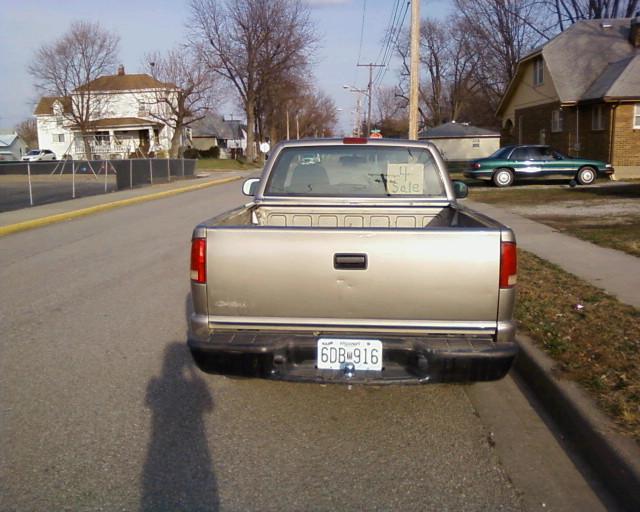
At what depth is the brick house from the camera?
24344 millimetres

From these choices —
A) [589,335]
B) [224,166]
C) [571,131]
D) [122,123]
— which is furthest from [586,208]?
[122,123]

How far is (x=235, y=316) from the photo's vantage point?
3.67m

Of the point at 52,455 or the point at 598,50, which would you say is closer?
the point at 52,455

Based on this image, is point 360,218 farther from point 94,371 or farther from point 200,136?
point 200,136

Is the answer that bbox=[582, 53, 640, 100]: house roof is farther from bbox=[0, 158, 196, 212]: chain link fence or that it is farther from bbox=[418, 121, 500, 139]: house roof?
bbox=[418, 121, 500, 139]: house roof

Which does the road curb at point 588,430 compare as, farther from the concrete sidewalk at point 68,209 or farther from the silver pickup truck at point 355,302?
the concrete sidewalk at point 68,209

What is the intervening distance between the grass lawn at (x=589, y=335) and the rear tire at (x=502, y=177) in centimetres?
1720

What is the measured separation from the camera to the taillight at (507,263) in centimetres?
347

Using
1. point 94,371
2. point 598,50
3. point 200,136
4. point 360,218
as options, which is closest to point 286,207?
point 360,218

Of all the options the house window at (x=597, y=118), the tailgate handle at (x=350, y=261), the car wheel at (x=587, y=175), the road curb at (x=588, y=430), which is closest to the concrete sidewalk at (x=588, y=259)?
the road curb at (x=588, y=430)

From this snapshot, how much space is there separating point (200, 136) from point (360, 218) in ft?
280

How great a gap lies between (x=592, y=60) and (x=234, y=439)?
29.5m

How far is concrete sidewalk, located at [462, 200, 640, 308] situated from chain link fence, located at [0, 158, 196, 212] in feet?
46.2

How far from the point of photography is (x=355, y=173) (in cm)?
554
